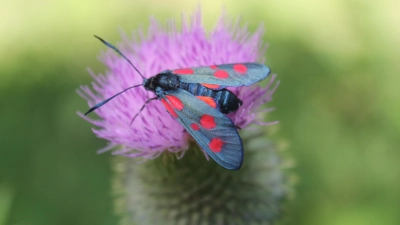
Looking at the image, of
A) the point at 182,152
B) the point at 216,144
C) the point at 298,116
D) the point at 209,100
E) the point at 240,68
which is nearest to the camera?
the point at 216,144

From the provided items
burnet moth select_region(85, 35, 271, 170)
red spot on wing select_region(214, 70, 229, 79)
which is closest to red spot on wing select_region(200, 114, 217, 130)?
burnet moth select_region(85, 35, 271, 170)

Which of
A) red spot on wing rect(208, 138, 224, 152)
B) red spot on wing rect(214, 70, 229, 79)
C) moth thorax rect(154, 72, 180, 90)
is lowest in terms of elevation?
red spot on wing rect(208, 138, 224, 152)

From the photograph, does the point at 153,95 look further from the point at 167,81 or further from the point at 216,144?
the point at 216,144

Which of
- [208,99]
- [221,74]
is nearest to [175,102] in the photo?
[208,99]

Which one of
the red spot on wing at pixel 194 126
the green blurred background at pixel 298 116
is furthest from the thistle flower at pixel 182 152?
the green blurred background at pixel 298 116

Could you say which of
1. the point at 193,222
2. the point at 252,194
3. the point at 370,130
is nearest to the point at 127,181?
the point at 193,222

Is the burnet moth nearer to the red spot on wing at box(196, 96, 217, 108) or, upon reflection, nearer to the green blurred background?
the red spot on wing at box(196, 96, 217, 108)

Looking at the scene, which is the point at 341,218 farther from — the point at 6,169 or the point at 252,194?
the point at 6,169
